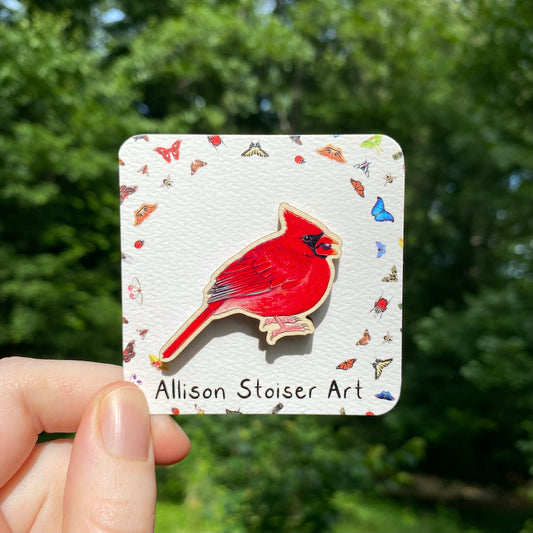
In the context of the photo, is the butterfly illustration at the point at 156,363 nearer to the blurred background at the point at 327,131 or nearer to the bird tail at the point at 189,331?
the bird tail at the point at 189,331

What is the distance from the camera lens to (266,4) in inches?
195

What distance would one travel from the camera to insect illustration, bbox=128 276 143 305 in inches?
30.8

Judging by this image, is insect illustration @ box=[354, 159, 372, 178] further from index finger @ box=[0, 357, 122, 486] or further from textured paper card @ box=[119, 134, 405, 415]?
index finger @ box=[0, 357, 122, 486]

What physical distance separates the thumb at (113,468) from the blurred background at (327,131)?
150 centimetres

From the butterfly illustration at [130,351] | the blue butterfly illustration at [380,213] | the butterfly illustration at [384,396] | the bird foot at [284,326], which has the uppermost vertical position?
the blue butterfly illustration at [380,213]

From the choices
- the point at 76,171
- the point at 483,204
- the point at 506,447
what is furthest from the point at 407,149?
the point at 76,171

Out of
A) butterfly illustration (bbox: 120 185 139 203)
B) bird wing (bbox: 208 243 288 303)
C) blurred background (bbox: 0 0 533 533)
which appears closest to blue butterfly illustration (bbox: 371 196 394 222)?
bird wing (bbox: 208 243 288 303)

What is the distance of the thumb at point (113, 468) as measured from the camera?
0.69 meters

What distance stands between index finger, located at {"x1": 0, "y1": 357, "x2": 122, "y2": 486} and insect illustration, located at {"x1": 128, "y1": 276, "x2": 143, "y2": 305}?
209 millimetres

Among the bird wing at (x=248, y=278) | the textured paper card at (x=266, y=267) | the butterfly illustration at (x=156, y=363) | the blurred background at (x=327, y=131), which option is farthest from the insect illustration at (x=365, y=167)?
the blurred background at (x=327, y=131)

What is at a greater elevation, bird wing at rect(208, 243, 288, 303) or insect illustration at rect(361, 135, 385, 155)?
insect illustration at rect(361, 135, 385, 155)

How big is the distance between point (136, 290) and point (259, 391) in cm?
27

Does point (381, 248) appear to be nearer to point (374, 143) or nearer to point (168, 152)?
point (374, 143)

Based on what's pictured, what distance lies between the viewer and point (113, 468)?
71 cm
